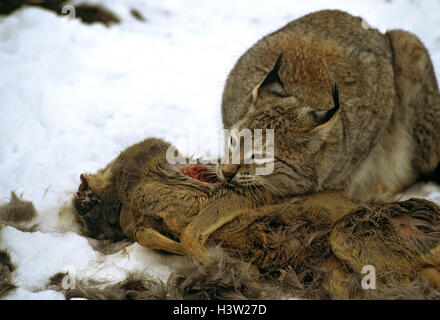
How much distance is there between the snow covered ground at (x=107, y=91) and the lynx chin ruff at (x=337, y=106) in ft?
1.33

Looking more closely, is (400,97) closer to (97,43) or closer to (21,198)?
(21,198)

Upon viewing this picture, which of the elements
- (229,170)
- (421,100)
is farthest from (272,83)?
(421,100)

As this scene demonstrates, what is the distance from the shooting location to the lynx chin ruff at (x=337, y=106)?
103 inches

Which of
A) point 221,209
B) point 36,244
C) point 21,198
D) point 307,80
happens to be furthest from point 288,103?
point 21,198

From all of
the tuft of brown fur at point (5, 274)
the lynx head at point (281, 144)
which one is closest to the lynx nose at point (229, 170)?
the lynx head at point (281, 144)

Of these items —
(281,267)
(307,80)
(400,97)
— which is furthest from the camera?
(400,97)

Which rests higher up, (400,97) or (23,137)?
(400,97)

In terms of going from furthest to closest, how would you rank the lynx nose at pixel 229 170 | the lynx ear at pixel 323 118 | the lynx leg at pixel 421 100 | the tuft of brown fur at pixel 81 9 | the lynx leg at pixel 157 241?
1. the tuft of brown fur at pixel 81 9
2. the lynx leg at pixel 421 100
3. the lynx ear at pixel 323 118
4. the lynx nose at pixel 229 170
5. the lynx leg at pixel 157 241

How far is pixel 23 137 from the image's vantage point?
3705 millimetres

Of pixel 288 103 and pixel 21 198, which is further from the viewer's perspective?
pixel 21 198

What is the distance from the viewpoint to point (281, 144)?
2.56 meters

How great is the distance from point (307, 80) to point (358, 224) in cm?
116

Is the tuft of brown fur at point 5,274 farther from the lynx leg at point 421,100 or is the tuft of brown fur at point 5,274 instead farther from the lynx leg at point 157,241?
the lynx leg at point 421,100

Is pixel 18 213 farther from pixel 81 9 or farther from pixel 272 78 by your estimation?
pixel 81 9
